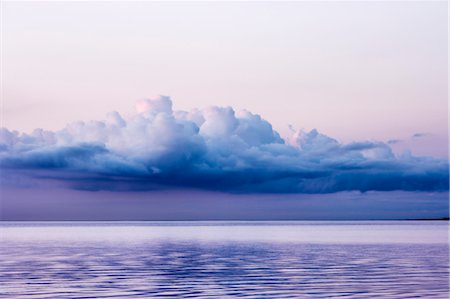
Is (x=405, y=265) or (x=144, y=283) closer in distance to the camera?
(x=144, y=283)

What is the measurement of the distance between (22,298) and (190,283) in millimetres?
10286

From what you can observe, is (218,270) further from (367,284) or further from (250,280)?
(367,284)

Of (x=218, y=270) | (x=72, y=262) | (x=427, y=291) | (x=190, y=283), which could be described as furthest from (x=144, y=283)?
(x=72, y=262)

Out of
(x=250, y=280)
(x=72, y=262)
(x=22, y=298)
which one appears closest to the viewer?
(x=22, y=298)

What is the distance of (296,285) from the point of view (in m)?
41.9

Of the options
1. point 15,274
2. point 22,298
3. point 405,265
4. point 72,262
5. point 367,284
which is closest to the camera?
point 22,298

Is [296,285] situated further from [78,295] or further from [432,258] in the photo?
[432,258]

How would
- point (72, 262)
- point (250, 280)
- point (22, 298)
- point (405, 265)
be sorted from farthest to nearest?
point (72, 262) → point (405, 265) → point (250, 280) → point (22, 298)

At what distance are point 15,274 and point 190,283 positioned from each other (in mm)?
13369

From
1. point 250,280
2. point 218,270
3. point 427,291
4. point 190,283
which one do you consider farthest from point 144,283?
point 427,291

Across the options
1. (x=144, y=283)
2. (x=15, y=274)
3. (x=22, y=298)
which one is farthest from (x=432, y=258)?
(x=22, y=298)

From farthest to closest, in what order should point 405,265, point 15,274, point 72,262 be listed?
point 72,262 < point 405,265 < point 15,274

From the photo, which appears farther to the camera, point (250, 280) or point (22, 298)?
point (250, 280)

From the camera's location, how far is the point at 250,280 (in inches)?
1762
